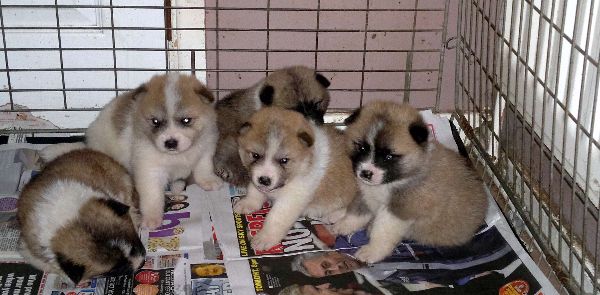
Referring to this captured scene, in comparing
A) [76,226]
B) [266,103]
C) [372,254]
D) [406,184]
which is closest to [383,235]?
[372,254]

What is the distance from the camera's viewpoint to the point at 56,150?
353 cm

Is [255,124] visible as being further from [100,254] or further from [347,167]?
[100,254]

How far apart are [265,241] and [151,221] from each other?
50 centimetres

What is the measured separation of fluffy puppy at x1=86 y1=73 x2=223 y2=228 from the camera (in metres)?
3.12

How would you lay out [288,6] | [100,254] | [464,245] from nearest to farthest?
[100,254] < [464,245] < [288,6]

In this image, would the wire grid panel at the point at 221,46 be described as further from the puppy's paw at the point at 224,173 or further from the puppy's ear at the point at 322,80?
the puppy's paw at the point at 224,173

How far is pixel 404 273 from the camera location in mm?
2998

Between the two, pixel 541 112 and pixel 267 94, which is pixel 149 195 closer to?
pixel 267 94

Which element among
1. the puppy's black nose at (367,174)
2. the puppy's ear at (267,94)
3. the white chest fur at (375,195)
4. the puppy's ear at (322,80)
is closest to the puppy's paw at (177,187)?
the puppy's ear at (267,94)

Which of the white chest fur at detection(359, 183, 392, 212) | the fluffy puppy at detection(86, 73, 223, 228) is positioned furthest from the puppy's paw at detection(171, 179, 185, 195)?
the white chest fur at detection(359, 183, 392, 212)

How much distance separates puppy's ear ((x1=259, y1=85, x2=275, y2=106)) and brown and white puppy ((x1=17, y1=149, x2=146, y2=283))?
0.76m

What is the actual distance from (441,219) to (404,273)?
26cm

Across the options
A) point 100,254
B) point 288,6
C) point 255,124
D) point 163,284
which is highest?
point 288,6

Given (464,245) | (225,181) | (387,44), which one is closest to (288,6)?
(387,44)
